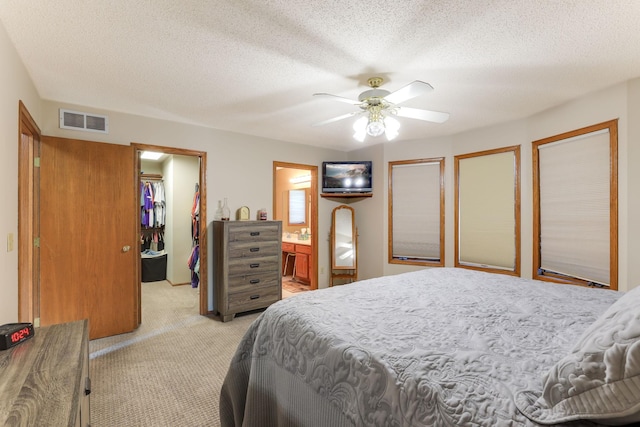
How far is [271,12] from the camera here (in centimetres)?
169

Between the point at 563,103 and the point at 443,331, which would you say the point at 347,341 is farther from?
the point at 563,103

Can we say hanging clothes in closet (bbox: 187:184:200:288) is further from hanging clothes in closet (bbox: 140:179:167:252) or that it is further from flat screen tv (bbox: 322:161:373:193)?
flat screen tv (bbox: 322:161:373:193)

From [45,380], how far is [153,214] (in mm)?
5361

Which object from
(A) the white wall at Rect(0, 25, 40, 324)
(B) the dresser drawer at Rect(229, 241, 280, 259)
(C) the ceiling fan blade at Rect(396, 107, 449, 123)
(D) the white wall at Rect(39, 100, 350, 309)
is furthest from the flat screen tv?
(A) the white wall at Rect(0, 25, 40, 324)

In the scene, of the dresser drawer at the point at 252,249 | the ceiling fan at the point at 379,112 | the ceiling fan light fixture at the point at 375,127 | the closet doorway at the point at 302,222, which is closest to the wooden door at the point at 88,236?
the dresser drawer at the point at 252,249

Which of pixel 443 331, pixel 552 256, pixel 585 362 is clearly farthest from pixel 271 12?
pixel 552 256

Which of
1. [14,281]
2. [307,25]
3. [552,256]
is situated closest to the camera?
[307,25]

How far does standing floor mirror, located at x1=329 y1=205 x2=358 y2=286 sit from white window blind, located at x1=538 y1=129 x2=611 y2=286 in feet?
8.40

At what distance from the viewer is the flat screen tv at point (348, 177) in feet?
16.2

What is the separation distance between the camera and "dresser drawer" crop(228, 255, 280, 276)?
3686mm

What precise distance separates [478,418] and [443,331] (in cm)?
52

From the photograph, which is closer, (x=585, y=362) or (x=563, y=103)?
(x=585, y=362)

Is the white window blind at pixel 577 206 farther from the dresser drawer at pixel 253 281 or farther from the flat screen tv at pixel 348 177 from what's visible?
the dresser drawer at pixel 253 281

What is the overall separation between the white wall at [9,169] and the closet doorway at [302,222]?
2.81m
